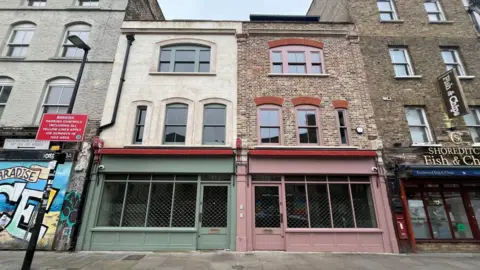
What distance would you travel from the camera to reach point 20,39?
38.6 ft

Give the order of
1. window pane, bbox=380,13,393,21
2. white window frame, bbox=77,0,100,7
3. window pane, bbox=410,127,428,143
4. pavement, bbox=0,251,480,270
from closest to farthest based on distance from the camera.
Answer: pavement, bbox=0,251,480,270
window pane, bbox=410,127,428,143
window pane, bbox=380,13,393,21
white window frame, bbox=77,0,100,7

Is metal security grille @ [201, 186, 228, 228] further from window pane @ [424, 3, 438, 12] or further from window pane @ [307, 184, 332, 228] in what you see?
window pane @ [424, 3, 438, 12]

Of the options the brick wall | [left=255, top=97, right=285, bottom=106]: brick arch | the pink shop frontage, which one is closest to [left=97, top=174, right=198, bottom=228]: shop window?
the pink shop frontage

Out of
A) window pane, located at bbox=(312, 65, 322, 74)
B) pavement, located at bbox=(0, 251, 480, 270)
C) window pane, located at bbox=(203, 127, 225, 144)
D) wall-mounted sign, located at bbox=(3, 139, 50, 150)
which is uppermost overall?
window pane, located at bbox=(312, 65, 322, 74)

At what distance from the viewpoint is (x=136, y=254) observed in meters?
8.07

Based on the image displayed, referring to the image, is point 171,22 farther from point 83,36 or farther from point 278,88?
point 278,88

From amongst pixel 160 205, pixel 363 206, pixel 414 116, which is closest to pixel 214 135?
pixel 160 205

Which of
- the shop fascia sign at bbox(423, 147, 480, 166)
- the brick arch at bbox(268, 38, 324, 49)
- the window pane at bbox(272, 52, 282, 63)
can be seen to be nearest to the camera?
the shop fascia sign at bbox(423, 147, 480, 166)

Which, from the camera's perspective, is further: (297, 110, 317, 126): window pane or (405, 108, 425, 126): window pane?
(405, 108, 425, 126): window pane

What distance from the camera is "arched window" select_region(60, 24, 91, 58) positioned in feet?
37.6

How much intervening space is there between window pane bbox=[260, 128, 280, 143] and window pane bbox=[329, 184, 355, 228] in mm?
3061

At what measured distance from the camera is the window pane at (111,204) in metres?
9.04

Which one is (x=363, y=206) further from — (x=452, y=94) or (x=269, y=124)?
(x=452, y=94)

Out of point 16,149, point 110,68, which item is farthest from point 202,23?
point 16,149
